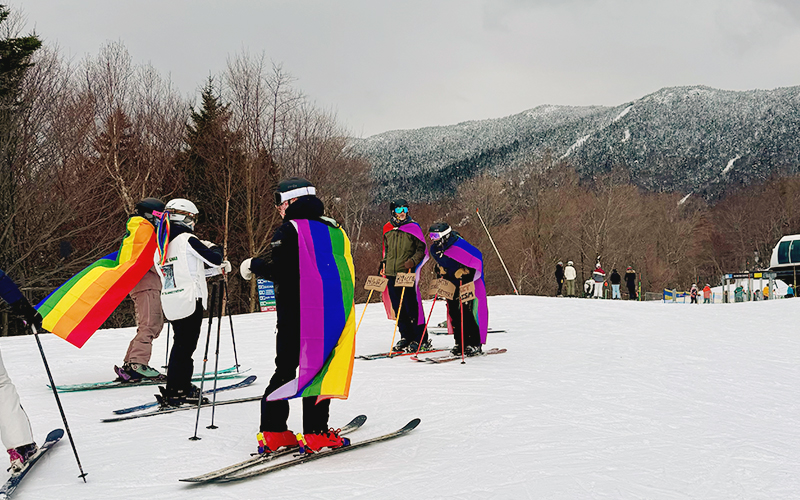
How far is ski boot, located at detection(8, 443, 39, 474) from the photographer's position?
3.66m

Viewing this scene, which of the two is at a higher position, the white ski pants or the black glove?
the black glove

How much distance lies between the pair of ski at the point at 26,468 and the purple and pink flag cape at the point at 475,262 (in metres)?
5.13

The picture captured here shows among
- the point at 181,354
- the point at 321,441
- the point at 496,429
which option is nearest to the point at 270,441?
the point at 321,441

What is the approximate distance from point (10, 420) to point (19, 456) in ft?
0.72

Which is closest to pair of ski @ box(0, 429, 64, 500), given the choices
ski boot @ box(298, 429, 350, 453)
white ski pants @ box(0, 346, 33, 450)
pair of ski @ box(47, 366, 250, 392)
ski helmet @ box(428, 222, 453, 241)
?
white ski pants @ box(0, 346, 33, 450)

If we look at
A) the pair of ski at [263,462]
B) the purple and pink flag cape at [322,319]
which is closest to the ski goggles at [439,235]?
the pair of ski at [263,462]

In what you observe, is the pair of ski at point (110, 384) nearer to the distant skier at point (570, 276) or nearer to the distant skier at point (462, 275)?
the distant skier at point (462, 275)

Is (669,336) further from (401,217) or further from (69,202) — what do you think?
(69,202)

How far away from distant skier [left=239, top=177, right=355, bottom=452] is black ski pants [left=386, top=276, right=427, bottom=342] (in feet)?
15.8

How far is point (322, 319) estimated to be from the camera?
13.0 ft

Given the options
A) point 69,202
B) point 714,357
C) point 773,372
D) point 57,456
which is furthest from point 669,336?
point 69,202

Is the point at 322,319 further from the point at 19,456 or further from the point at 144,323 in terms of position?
the point at 144,323

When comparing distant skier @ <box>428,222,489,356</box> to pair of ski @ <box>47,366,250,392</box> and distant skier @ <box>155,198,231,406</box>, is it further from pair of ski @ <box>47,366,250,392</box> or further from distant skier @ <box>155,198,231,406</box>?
distant skier @ <box>155,198,231,406</box>

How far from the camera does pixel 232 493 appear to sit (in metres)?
3.43
